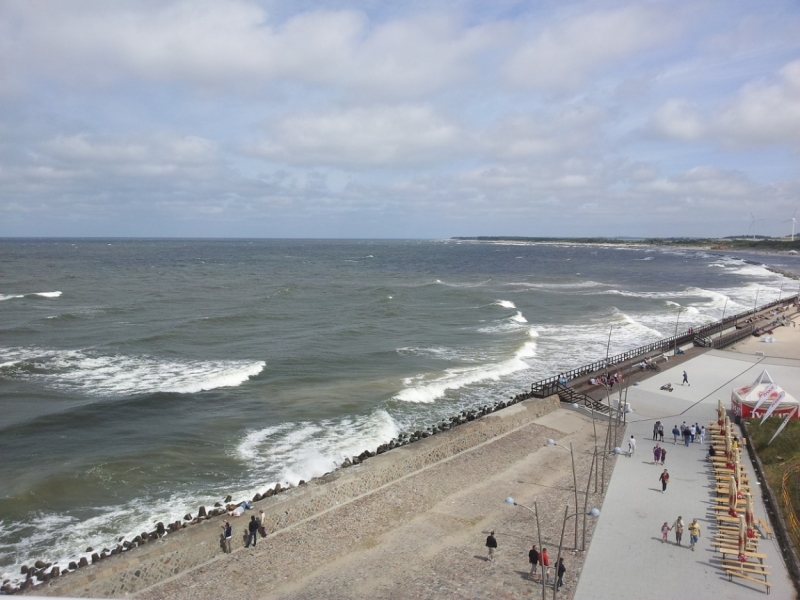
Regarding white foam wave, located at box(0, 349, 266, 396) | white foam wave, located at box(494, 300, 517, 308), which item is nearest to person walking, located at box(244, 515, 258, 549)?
white foam wave, located at box(0, 349, 266, 396)

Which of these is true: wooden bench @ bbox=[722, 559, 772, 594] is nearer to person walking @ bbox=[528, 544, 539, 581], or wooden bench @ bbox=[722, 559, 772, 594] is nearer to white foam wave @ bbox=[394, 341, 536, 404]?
person walking @ bbox=[528, 544, 539, 581]

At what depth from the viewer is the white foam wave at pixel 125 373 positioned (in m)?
30.7

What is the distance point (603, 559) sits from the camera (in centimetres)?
1512

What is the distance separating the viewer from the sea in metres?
19.9

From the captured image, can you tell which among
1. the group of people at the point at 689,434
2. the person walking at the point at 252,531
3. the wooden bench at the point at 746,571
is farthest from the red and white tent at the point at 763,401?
the person walking at the point at 252,531

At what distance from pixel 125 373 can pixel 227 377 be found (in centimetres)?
593

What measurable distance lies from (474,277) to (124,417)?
80.8 m

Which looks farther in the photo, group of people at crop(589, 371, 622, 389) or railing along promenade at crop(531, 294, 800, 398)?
group of people at crop(589, 371, 622, 389)

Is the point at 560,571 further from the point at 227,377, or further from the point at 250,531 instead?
the point at 227,377

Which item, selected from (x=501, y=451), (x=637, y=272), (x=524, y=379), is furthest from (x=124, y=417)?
(x=637, y=272)

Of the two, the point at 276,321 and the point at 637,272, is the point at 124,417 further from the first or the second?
the point at 637,272

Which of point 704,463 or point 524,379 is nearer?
point 704,463

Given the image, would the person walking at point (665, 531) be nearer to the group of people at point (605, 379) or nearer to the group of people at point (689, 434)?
the group of people at point (689, 434)

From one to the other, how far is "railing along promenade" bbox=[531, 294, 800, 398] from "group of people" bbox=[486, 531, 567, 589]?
13.7 m
